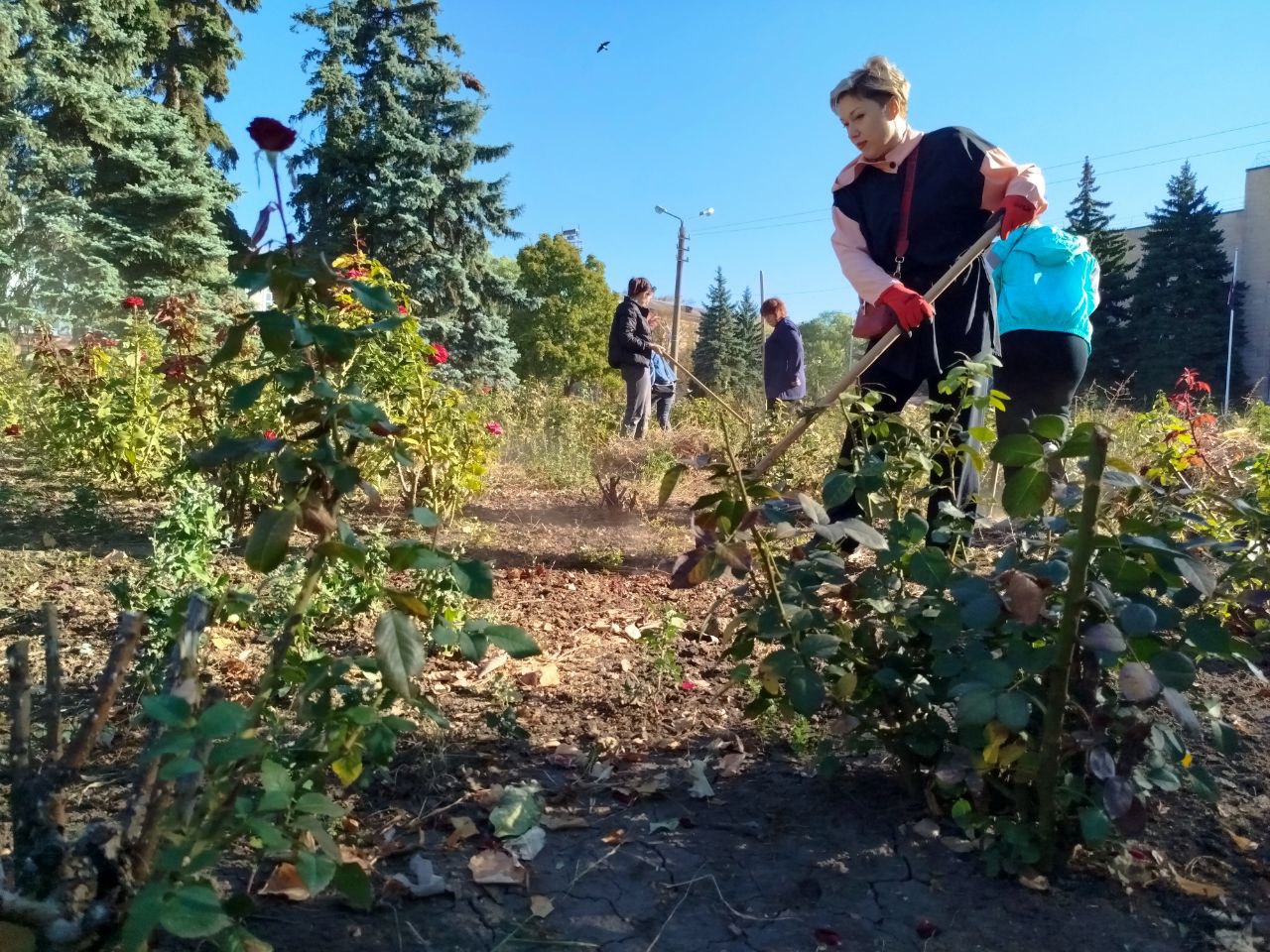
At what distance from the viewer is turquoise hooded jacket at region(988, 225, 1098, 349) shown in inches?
136

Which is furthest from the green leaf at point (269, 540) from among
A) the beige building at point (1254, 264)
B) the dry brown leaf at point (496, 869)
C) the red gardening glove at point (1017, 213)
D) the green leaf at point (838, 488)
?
the beige building at point (1254, 264)

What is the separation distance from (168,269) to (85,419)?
52.6 feet

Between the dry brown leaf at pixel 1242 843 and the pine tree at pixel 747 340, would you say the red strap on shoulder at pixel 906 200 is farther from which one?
the pine tree at pixel 747 340

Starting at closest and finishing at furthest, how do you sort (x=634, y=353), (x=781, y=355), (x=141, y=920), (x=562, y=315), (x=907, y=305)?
(x=141, y=920) < (x=907, y=305) < (x=781, y=355) < (x=634, y=353) < (x=562, y=315)

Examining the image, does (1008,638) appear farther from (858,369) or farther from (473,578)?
(858,369)

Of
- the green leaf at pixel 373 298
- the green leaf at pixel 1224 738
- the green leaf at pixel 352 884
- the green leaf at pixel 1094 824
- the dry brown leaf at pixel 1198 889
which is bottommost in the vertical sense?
the dry brown leaf at pixel 1198 889

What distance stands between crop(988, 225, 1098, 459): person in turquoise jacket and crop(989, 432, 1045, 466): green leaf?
7.16 feet

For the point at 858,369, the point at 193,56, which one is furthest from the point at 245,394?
the point at 193,56

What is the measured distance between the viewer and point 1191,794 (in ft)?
6.19

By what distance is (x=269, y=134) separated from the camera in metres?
1.19

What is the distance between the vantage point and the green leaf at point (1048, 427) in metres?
1.29

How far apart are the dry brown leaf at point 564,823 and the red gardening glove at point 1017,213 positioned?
202cm

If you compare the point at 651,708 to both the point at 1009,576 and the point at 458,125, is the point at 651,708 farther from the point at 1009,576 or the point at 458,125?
the point at 458,125

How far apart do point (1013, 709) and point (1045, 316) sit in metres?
2.63
